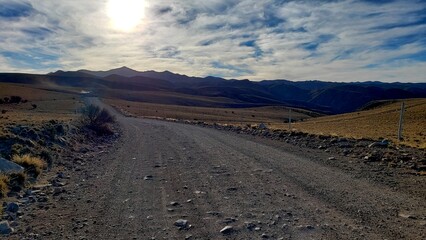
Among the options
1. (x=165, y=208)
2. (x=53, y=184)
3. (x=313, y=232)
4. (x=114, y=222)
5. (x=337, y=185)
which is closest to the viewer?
(x=313, y=232)

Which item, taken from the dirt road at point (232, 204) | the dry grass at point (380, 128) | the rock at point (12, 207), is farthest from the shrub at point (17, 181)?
the dry grass at point (380, 128)

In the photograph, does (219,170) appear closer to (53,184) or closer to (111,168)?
(111,168)

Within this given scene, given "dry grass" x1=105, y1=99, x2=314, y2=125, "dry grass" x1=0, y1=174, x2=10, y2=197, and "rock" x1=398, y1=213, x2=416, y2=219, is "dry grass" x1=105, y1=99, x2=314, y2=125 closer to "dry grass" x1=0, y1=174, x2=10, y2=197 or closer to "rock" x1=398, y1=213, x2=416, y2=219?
"dry grass" x1=0, y1=174, x2=10, y2=197

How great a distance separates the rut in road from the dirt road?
0.06ft

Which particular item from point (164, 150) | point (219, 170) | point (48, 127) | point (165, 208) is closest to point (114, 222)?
point (165, 208)

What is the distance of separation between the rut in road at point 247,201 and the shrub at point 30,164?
1935 mm

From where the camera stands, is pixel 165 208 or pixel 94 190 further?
pixel 94 190

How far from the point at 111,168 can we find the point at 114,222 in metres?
5.24

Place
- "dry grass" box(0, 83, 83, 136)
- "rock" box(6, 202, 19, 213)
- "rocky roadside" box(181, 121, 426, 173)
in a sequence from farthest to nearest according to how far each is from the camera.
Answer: "dry grass" box(0, 83, 83, 136)
"rocky roadside" box(181, 121, 426, 173)
"rock" box(6, 202, 19, 213)

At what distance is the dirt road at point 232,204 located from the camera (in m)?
5.84

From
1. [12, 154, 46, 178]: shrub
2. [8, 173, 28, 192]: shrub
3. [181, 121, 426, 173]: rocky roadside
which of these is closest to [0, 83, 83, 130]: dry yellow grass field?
[12, 154, 46, 178]: shrub

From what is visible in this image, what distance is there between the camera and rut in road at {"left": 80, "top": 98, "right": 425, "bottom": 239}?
583 cm

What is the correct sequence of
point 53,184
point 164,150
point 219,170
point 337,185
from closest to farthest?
point 337,185, point 53,184, point 219,170, point 164,150

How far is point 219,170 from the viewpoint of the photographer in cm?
1073
